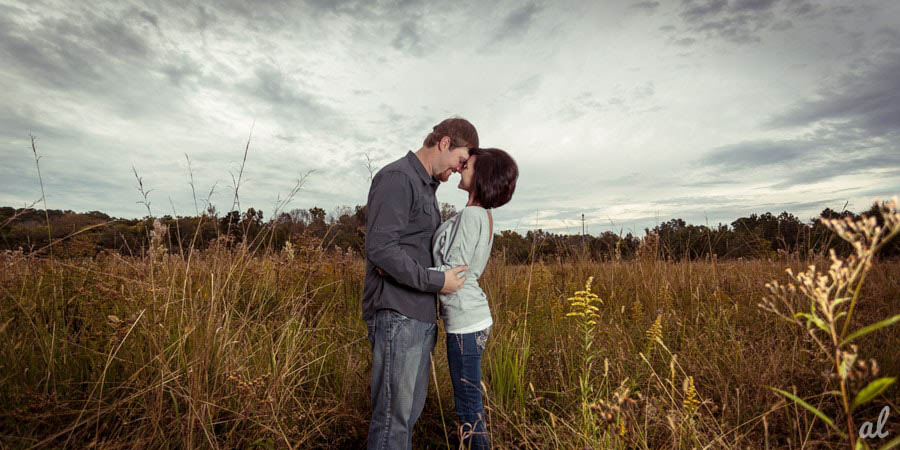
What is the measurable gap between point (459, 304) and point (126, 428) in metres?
1.99

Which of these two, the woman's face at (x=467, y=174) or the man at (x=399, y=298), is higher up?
the woman's face at (x=467, y=174)

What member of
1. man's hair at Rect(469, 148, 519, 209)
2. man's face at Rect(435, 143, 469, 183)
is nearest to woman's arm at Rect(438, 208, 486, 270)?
man's hair at Rect(469, 148, 519, 209)

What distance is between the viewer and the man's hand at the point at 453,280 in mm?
2459

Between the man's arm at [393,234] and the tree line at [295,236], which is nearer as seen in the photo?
the man's arm at [393,234]

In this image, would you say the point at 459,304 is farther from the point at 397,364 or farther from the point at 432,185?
the point at 432,185

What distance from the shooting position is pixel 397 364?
95.0 inches

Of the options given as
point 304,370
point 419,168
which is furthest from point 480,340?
point 304,370

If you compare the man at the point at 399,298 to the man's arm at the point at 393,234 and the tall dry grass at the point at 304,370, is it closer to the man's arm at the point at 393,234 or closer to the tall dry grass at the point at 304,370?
the man's arm at the point at 393,234

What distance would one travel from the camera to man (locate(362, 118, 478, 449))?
2.41 meters

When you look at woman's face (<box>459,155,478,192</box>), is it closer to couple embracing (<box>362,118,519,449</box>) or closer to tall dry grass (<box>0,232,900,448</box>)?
couple embracing (<box>362,118,519,449</box>)

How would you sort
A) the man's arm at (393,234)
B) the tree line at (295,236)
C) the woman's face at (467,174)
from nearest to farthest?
the man's arm at (393,234) < the woman's face at (467,174) < the tree line at (295,236)

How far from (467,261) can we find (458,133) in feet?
2.51

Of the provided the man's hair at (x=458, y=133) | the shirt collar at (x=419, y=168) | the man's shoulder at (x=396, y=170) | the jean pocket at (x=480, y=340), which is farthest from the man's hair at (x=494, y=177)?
the jean pocket at (x=480, y=340)

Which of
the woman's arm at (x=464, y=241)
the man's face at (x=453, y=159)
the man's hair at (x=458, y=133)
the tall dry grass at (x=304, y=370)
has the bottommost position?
the tall dry grass at (x=304, y=370)
